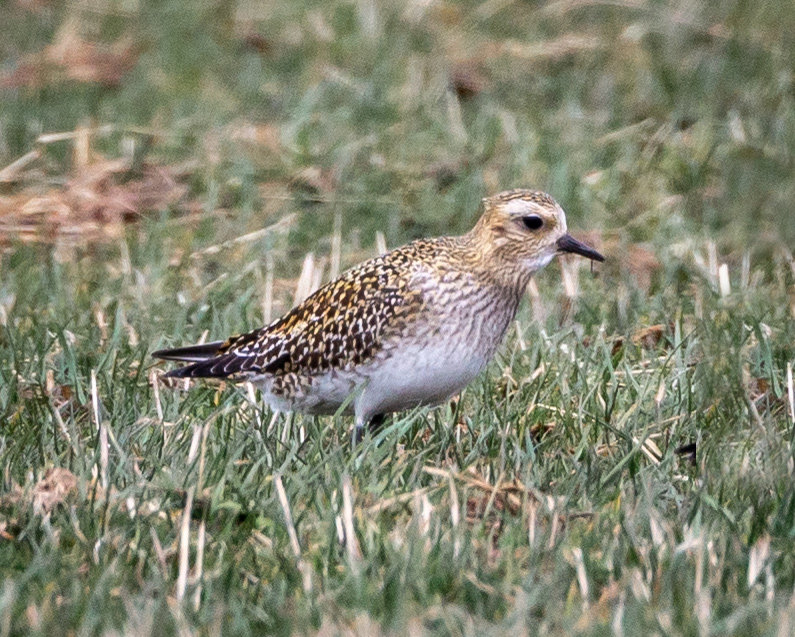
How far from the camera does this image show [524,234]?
5555 millimetres

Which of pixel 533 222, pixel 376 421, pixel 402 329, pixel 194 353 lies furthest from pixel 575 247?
pixel 194 353

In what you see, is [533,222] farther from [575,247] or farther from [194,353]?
[194,353]

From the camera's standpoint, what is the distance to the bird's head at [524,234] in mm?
5527

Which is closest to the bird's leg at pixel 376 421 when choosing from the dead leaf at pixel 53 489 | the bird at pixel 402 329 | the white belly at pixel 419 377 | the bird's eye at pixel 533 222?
the bird at pixel 402 329

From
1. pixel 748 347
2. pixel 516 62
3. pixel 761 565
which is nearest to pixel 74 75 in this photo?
pixel 516 62

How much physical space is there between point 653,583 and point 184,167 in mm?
5598

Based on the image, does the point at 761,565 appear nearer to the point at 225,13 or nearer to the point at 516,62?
the point at 516,62

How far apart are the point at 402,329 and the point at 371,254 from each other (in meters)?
2.63

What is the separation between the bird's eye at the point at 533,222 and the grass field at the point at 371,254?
1.89ft

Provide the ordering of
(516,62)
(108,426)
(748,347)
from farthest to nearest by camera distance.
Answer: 1. (516,62)
2. (748,347)
3. (108,426)

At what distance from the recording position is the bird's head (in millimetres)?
5527

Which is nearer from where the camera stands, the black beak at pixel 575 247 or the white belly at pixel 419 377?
the white belly at pixel 419 377

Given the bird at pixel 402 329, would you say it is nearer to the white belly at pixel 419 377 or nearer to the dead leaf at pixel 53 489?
the white belly at pixel 419 377

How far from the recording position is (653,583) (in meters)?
3.90
